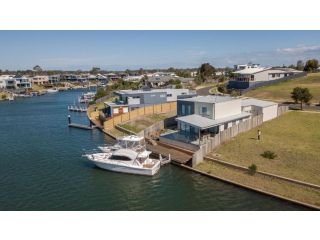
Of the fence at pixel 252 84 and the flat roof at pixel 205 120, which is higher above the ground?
the fence at pixel 252 84

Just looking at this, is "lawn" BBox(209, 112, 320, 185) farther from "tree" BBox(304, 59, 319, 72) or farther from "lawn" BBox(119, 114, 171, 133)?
"tree" BBox(304, 59, 319, 72)

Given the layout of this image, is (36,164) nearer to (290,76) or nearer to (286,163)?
(286,163)

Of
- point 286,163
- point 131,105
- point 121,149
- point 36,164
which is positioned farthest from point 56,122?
point 286,163

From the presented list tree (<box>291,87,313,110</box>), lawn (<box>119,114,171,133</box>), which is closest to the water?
lawn (<box>119,114,171,133</box>)

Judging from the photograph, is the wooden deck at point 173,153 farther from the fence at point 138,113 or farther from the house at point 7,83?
the house at point 7,83

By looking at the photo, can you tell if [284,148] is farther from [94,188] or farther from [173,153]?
[94,188]

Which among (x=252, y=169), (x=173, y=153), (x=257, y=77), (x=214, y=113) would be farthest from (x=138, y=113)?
(x=257, y=77)

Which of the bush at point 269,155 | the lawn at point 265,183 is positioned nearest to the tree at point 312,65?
the bush at point 269,155
